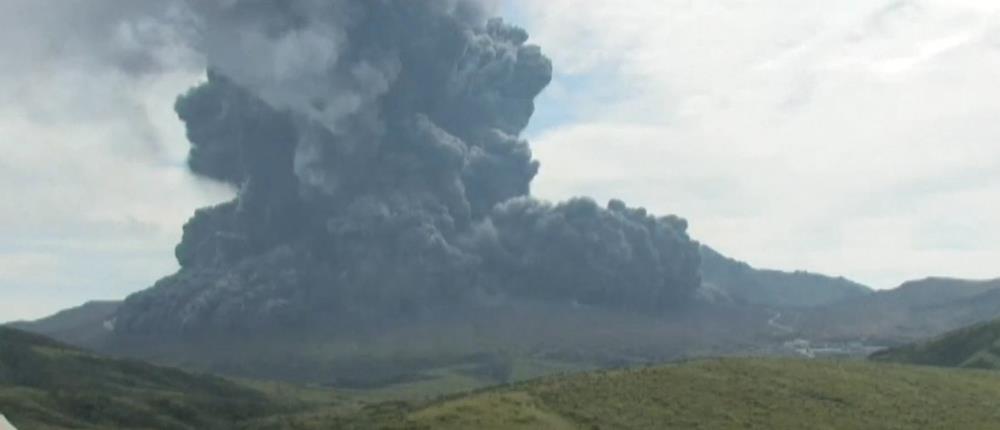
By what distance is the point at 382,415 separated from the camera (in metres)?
140

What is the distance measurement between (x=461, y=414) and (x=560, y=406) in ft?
45.8

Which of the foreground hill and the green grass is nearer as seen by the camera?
the foreground hill

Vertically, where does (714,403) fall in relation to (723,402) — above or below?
below

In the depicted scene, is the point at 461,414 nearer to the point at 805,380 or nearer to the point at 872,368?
the point at 805,380

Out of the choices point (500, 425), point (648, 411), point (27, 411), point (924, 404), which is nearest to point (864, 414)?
point (924, 404)

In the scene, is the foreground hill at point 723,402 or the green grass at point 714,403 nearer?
the foreground hill at point 723,402

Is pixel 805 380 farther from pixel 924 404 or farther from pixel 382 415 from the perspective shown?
pixel 382 415

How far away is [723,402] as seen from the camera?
14025 centimetres

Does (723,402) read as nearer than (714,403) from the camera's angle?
No

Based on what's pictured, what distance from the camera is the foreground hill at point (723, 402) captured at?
129250 mm

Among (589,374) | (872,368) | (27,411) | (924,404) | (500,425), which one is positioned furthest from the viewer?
(27,411)

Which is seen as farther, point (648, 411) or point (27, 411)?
point (27, 411)

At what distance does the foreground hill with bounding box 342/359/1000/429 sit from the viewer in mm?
129250

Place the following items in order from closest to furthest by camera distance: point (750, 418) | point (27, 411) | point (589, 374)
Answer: point (750, 418) → point (589, 374) → point (27, 411)
